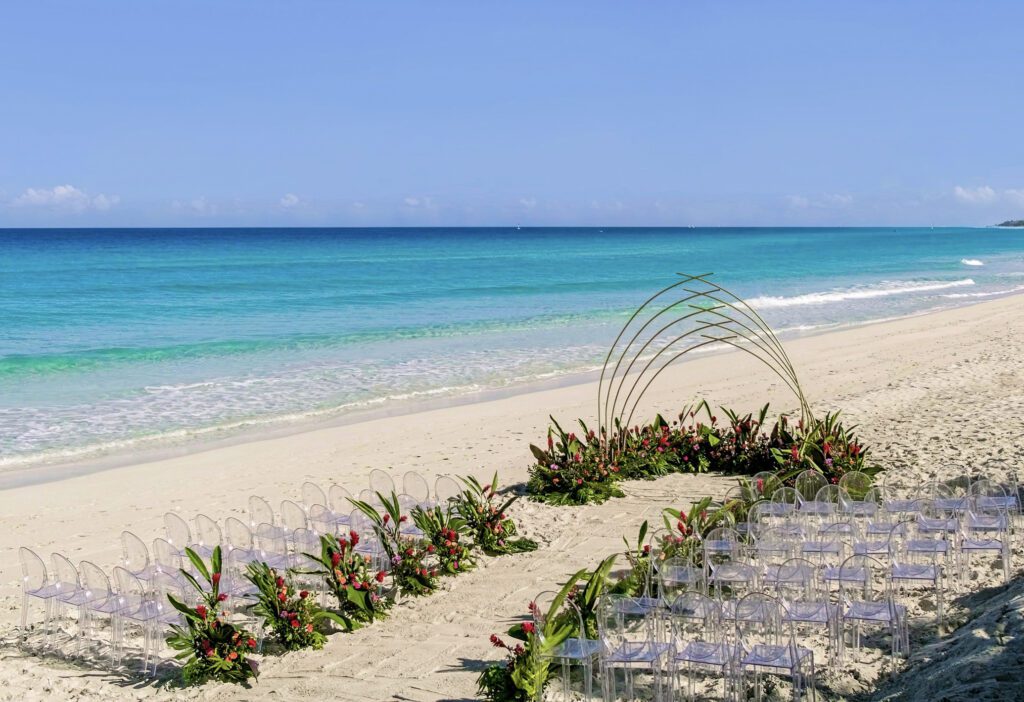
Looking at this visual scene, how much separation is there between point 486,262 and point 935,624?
6511 centimetres

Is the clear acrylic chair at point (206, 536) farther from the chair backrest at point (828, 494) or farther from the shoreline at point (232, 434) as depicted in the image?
the chair backrest at point (828, 494)

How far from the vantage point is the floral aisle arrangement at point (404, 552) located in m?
9.30

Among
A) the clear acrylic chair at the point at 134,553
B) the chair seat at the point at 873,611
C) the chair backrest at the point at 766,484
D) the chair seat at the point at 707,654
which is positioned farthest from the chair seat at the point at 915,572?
the clear acrylic chair at the point at 134,553

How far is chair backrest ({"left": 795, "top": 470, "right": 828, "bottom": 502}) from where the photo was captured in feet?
35.3

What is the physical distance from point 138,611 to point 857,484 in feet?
25.6

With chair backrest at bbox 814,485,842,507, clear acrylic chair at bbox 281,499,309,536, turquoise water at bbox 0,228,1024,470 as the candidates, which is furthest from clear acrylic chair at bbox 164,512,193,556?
turquoise water at bbox 0,228,1024,470

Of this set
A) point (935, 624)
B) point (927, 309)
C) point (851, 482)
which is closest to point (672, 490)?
point (851, 482)

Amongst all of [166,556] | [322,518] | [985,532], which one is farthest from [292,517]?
[985,532]

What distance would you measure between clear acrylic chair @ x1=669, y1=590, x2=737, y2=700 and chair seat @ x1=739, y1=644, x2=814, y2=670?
12 centimetres

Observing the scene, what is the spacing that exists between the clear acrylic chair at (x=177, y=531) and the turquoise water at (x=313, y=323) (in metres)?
7.16

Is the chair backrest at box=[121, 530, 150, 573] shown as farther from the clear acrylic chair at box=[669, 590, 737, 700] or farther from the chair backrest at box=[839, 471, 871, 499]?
the chair backrest at box=[839, 471, 871, 499]

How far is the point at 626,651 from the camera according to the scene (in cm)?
684

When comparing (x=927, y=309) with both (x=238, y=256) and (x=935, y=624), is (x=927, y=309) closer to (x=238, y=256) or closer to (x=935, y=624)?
(x=935, y=624)

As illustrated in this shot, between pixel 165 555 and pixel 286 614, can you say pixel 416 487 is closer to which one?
pixel 165 555
